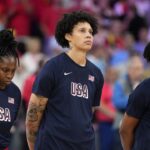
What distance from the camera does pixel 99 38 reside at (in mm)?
14977

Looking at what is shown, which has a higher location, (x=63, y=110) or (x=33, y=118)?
(x=63, y=110)

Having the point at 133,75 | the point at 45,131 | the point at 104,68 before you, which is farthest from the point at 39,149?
the point at 104,68

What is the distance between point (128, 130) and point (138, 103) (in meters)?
0.38

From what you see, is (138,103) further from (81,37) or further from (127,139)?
(81,37)

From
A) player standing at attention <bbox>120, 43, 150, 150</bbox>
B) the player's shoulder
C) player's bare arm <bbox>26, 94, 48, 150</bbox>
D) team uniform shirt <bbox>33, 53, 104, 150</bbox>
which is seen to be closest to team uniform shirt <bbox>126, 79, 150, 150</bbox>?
player standing at attention <bbox>120, 43, 150, 150</bbox>

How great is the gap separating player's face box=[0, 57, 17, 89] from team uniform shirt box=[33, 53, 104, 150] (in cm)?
58

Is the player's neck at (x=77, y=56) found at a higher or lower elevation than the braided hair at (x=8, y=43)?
lower

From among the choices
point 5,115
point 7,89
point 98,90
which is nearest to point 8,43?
point 7,89

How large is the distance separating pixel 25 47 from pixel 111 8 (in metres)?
2.61

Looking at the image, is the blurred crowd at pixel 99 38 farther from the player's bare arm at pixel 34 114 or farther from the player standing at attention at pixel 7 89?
the player standing at attention at pixel 7 89

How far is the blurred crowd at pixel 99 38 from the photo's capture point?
1228 centimetres

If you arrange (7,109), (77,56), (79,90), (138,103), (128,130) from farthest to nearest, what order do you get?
(77,56) → (79,90) → (128,130) → (138,103) → (7,109)

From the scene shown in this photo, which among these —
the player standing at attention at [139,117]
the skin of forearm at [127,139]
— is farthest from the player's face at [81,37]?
the skin of forearm at [127,139]

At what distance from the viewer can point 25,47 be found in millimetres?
13734
